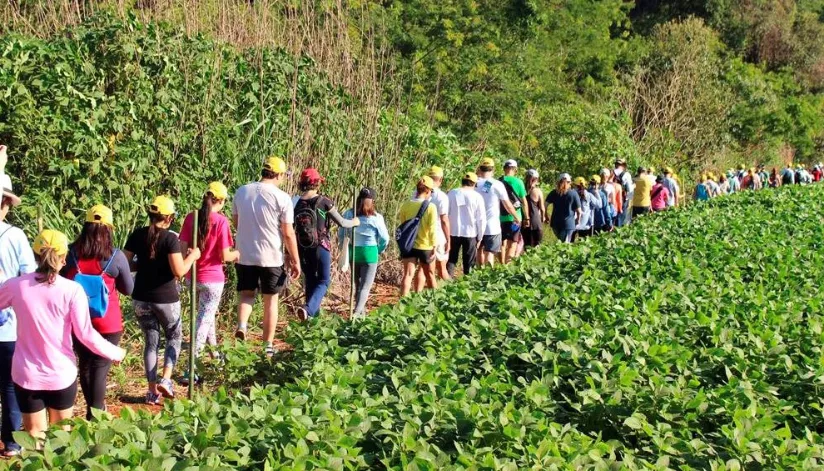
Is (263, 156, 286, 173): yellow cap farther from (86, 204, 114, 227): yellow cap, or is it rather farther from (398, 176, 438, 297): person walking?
(398, 176, 438, 297): person walking

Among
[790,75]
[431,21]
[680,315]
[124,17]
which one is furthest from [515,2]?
[790,75]

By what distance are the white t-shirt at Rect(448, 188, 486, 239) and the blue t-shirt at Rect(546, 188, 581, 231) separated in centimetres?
321

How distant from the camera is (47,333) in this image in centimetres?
543

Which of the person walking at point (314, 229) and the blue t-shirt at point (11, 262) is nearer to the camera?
the blue t-shirt at point (11, 262)

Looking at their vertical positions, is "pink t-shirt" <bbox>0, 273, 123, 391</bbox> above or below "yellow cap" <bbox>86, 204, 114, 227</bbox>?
below

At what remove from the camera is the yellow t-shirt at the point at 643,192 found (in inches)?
740

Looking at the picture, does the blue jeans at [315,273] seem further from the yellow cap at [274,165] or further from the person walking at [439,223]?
the person walking at [439,223]

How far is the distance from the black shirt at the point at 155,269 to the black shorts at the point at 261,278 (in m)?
1.31

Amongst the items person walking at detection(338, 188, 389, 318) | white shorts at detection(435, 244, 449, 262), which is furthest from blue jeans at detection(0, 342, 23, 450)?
white shorts at detection(435, 244, 449, 262)

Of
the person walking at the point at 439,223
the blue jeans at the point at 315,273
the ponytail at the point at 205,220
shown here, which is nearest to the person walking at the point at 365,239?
the blue jeans at the point at 315,273

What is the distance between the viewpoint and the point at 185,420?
4.32 metres

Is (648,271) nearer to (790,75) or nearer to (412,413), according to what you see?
(412,413)

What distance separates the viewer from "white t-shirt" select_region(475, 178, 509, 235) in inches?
483

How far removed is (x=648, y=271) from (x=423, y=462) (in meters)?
4.98
